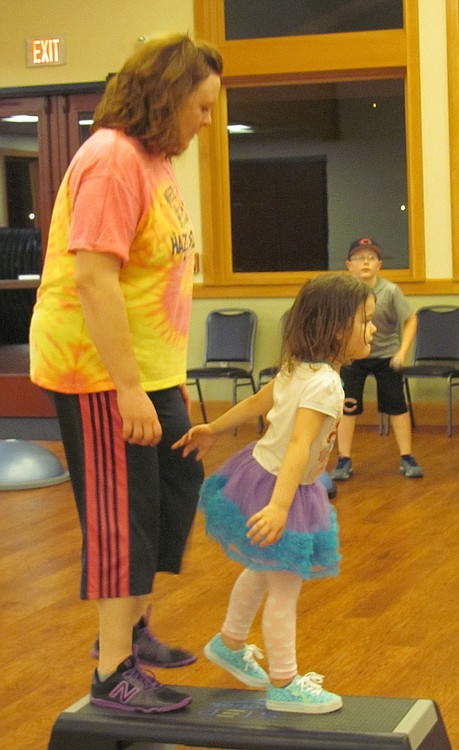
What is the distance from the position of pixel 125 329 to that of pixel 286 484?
17.8 inches

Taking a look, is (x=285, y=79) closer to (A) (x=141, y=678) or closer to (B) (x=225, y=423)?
(B) (x=225, y=423)

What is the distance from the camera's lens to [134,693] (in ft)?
7.85

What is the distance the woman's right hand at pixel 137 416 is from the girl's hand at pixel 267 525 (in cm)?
27

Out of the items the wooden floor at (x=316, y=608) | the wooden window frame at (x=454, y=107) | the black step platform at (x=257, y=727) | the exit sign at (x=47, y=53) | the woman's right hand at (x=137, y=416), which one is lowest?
the wooden floor at (x=316, y=608)

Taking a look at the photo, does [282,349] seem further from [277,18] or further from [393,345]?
[277,18]

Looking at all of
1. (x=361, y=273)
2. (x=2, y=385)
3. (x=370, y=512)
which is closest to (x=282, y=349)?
(x=370, y=512)

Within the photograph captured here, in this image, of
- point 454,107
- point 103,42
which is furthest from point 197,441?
point 103,42

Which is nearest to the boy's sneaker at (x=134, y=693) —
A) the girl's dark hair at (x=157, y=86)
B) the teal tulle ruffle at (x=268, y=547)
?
the teal tulle ruffle at (x=268, y=547)

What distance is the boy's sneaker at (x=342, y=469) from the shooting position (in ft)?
20.7

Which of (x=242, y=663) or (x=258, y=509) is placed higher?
(x=258, y=509)

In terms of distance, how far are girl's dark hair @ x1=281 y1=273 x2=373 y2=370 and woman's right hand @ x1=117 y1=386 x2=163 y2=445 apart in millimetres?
380

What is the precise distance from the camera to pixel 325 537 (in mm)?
2502

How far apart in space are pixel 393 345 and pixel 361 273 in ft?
1.69

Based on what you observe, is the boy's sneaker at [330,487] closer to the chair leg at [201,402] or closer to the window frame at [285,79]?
the chair leg at [201,402]
